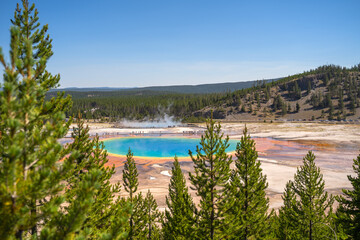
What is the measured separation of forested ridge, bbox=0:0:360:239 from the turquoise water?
32800 millimetres

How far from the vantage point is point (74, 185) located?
11.2 metres

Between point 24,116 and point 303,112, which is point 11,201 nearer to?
point 24,116

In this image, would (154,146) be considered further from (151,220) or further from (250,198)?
(250,198)

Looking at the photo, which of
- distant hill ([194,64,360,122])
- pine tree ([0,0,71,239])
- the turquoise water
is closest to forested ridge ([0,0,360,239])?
pine tree ([0,0,71,239])

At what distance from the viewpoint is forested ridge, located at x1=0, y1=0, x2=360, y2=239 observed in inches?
161

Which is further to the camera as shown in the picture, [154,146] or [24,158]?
[154,146]

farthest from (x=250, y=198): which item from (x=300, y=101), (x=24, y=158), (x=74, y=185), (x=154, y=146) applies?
(x=300, y=101)

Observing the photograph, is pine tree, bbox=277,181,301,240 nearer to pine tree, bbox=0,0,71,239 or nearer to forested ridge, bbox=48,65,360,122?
pine tree, bbox=0,0,71,239

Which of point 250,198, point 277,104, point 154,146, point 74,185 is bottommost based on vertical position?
point 154,146

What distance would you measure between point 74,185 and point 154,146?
157ft

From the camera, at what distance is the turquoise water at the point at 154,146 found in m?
50.4

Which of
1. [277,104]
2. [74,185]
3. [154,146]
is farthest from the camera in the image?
[277,104]

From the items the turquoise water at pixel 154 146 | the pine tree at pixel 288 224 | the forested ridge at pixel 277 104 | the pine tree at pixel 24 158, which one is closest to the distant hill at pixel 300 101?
the forested ridge at pixel 277 104

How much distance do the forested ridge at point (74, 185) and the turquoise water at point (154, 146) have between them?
32800 millimetres
